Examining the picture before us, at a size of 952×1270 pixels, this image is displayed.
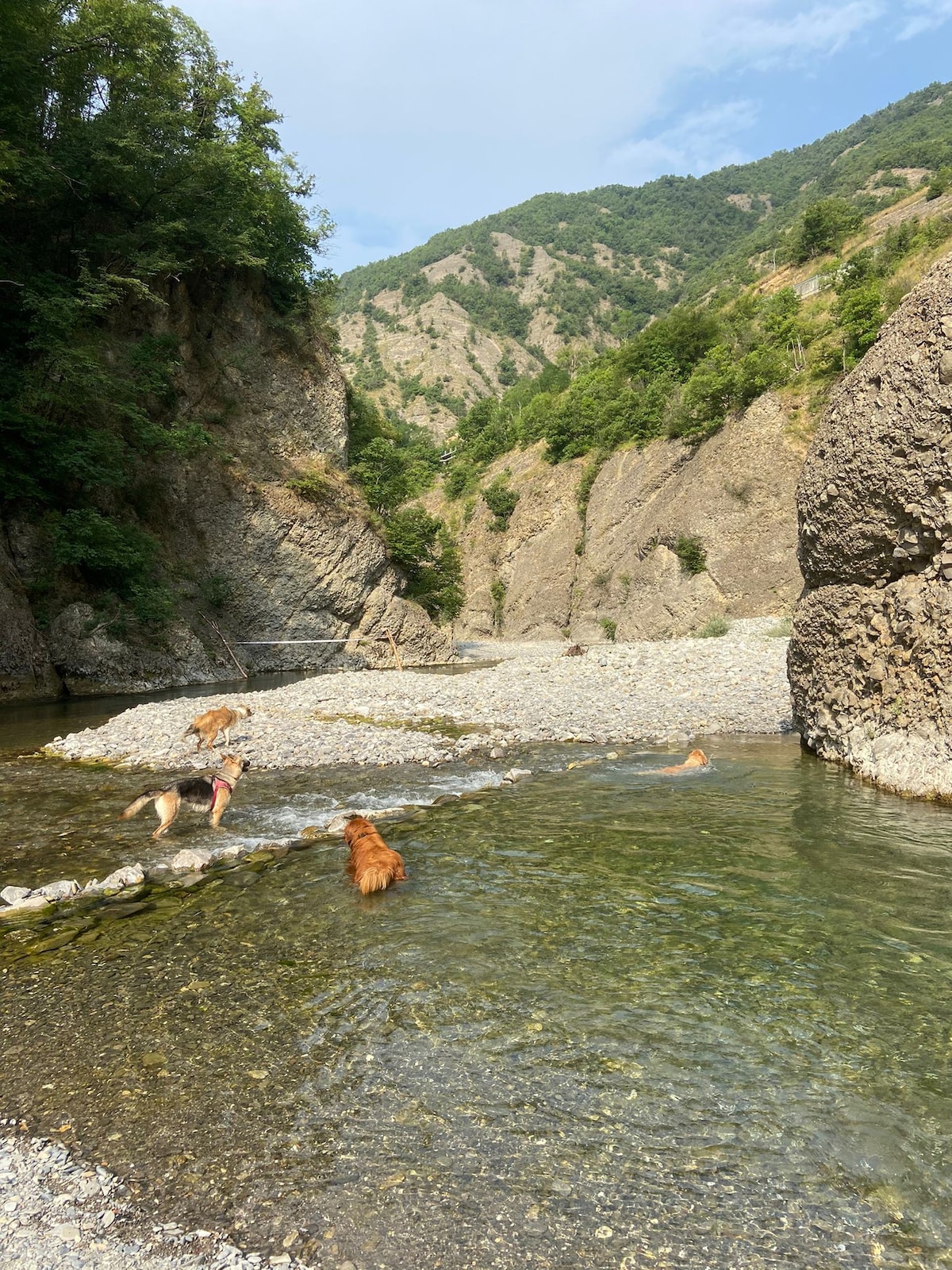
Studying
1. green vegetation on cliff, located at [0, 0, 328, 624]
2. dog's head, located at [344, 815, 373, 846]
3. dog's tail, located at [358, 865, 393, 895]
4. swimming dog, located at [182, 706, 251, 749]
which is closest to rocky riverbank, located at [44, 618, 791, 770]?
swimming dog, located at [182, 706, 251, 749]

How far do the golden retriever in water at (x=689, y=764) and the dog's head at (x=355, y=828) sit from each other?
4.46 metres

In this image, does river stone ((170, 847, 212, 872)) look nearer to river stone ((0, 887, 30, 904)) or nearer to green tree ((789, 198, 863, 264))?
river stone ((0, 887, 30, 904))

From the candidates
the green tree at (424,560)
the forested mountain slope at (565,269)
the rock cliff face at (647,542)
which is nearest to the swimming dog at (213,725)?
the green tree at (424,560)

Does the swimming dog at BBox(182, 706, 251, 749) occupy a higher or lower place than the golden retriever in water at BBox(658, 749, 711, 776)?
higher

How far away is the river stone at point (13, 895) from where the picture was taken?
19.2ft

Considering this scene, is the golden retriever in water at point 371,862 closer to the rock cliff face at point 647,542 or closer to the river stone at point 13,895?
the river stone at point 13,895

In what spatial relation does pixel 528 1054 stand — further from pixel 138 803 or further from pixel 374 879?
pixel 138 803

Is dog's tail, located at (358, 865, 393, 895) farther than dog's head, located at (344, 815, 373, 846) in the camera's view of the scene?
No

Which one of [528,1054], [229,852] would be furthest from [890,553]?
[229,852]

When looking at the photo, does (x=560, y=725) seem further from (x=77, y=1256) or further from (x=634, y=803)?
(x=77, y=1256)

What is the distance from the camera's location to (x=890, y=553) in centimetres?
887

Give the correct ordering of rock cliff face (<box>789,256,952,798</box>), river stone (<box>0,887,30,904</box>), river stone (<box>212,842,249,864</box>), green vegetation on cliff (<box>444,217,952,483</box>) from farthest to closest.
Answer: green vegetation on cliff (<box>444,217,952,483</box>), rock cliff face (<box>789,256,952,798</box>), river stone (<box>212,842,249,864</box>), river stone (<box>0,887,30,904</box>)

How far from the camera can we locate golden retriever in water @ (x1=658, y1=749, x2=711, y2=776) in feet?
32.1

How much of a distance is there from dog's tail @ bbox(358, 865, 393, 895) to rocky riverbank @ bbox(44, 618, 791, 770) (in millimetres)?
5133
